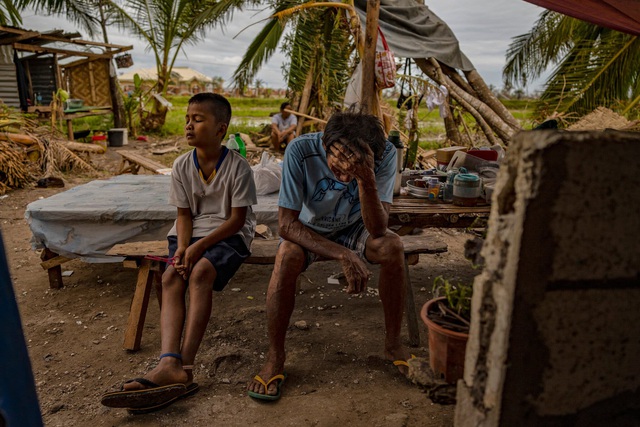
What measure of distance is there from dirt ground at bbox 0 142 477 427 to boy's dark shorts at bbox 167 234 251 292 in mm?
493

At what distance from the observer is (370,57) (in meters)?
4.34

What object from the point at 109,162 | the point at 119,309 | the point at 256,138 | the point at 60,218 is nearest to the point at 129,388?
the point at 119,309

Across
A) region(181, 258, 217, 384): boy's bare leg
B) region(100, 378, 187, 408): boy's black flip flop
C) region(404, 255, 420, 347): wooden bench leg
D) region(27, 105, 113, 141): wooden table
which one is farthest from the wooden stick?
region(27, 105, 113, 141): wooden table

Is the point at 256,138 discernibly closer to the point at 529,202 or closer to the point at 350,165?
the point at 350,165

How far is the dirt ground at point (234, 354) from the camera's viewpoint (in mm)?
2252

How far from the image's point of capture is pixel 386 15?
23.2ft

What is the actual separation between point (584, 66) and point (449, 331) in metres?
9.13

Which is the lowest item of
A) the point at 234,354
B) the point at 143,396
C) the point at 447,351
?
the point at 234,354

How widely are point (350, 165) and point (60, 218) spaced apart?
7.84 ft

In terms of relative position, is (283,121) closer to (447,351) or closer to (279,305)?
(279,305)

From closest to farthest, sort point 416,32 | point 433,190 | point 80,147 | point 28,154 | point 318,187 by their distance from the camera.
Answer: point 318,187 → point 433,190 → point 416,32 → point 28,154 → point 80,147

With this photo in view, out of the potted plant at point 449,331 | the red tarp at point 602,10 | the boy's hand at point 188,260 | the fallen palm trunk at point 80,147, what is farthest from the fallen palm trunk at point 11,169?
the potted plant at point 449,331

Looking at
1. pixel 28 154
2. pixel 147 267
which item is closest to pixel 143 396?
pixel 147 267

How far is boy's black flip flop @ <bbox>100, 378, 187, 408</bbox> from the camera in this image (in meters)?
2.12
